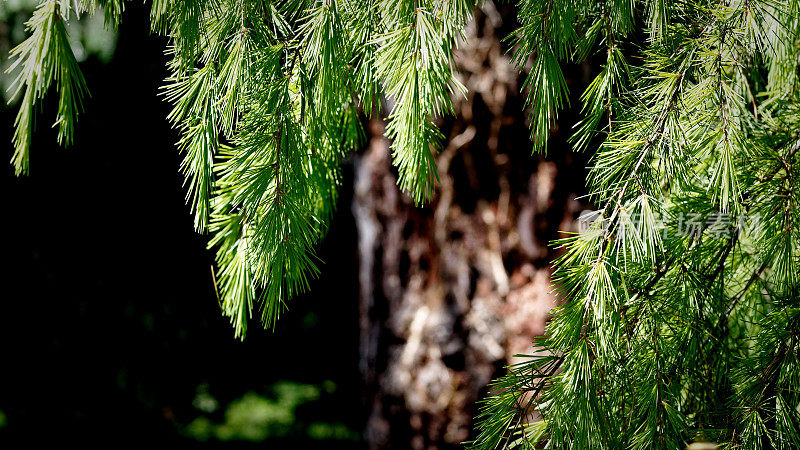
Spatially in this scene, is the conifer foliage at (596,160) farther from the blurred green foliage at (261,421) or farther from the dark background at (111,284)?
the blurred green foliage at (261,421)

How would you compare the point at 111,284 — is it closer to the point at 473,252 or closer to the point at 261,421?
the point at 261,421

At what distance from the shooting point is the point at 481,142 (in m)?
1.52

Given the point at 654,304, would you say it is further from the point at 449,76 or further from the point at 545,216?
the point at 545,216

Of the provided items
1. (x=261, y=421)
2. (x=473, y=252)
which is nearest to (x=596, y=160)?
(x=473, y=252)

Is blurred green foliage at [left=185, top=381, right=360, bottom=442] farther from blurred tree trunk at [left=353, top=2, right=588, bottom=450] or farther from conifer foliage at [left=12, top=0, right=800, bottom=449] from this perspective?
conifer foliage at [left=12, top=0, right=800, bottom=449]

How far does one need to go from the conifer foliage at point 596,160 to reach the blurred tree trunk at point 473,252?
64cm

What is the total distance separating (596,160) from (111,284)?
2640mm

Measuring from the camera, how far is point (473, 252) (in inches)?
Answer: 60.6

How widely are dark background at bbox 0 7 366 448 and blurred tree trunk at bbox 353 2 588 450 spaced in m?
1.40

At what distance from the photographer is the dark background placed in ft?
8.35

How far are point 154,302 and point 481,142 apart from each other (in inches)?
82.1

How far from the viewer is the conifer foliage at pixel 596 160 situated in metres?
0.69

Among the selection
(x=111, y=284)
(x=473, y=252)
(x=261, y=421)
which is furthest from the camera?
(x=261, y=421)

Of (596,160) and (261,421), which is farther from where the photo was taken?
(261,421)
